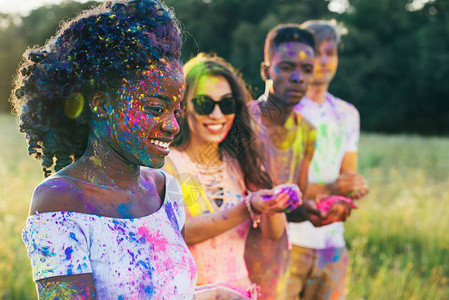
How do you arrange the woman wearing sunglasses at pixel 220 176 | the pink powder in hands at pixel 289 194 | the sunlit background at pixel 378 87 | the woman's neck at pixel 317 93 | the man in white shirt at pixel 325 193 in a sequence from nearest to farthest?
→ the pink powder in hands at pixel 289 194 < the woman wearing sunglasses at pixel 220 176 < the man in white shirt at pixel 325 193 < the woman's neck at pixel 317 93 < the sunlit background at pixel 378 87

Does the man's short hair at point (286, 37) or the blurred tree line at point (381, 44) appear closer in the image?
the man's short hair at point (286, 37)

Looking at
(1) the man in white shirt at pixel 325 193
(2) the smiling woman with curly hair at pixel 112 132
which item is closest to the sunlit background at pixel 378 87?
(1) the man in white shirt at pixel 325 193

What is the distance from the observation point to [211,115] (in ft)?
8.37

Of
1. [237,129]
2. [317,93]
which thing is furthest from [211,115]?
[317,93]

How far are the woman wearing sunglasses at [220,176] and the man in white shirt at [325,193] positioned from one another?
26.9 inches

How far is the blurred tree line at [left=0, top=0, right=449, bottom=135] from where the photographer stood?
961 inches

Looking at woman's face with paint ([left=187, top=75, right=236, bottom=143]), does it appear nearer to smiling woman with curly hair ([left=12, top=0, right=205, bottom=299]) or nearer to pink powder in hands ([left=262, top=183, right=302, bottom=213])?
pink powder in hands ([left=262, top=183, right=302, bottom=213])

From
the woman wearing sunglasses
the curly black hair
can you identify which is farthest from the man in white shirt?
the curly black hair

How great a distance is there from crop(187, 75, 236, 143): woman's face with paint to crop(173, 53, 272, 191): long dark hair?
31 mm

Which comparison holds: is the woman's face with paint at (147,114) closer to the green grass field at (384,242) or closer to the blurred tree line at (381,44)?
the green grass field at (384,242)

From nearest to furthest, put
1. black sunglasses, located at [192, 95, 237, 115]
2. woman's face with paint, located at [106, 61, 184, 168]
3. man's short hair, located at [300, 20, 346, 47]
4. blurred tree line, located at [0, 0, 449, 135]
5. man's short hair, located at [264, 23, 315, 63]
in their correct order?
woman's face with paint, located at [106, 61, 184, 168], black sunglasses, located at [192, 95, 237, 115], man's short hair, located at [264, 23, 315, 63], man's short hair, located at [300, 20, 346, 47], blurred tree line, located at [0, 0, 449, 135]

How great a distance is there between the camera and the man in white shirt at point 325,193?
3320mm

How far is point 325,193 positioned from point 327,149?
32cm

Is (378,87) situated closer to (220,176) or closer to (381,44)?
(381,44)
